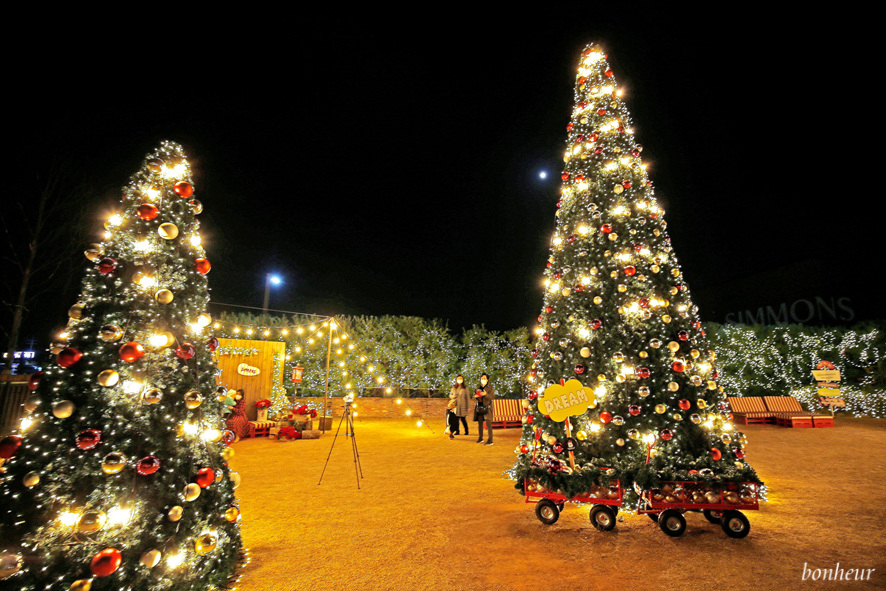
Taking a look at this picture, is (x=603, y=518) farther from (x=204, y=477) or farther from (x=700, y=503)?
(x=204, y=477)

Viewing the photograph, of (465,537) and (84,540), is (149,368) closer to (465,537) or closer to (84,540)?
(84,540)

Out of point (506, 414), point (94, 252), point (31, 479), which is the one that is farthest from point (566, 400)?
point (506, 414)

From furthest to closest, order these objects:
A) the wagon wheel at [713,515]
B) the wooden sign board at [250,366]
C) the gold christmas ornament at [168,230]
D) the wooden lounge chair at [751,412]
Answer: the wooden lounge chair at [751,412]
the wooden sign board at [250,366]
the wagon wheel at [713,515]
the gold christmas ornament at [168,230]

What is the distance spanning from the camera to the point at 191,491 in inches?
111

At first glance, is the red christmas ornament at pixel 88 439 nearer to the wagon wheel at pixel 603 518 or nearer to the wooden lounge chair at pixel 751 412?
the wagon wheel at pixel 603 518

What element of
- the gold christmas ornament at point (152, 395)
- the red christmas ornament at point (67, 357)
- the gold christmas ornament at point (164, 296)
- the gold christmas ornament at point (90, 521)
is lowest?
the gold christmas ornament at point (90, 521)

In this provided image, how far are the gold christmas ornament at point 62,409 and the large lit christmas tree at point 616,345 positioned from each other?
Answer: 160 inches

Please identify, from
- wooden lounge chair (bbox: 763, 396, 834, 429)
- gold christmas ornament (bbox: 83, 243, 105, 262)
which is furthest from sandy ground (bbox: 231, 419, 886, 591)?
wooden lounge chair (bbox: 763, 396, 834, 429)

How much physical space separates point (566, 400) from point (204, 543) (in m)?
3.56

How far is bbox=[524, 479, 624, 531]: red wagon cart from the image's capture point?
414 cm

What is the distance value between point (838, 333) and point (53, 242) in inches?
1067

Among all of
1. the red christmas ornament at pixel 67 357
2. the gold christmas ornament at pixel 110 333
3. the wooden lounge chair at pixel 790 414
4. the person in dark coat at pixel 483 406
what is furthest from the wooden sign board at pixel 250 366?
the wooden lounge chair at pixel 790 414

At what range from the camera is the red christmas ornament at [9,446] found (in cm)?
233

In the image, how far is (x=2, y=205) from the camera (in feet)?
40.5
